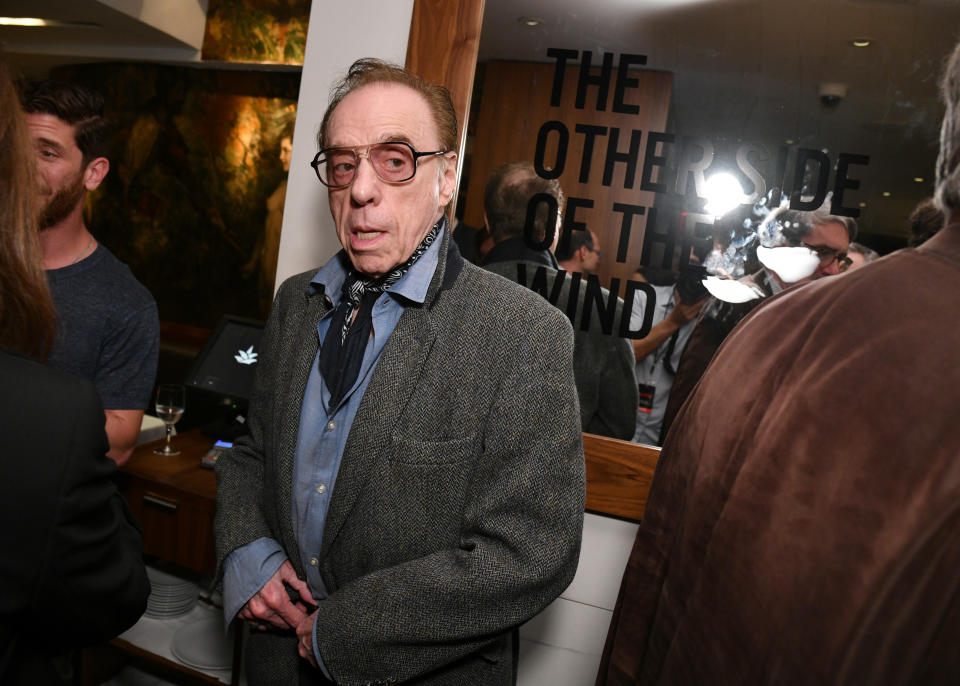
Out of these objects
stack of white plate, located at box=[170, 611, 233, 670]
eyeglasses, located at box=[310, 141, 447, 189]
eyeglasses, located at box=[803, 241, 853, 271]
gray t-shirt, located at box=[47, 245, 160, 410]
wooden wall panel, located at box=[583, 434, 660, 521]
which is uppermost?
eyeglasses, located at box=[310, 141, 447, 189]

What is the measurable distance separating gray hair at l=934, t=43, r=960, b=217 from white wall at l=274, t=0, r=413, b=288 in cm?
139

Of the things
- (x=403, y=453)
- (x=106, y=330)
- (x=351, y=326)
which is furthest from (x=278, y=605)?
(x=106, y=330)

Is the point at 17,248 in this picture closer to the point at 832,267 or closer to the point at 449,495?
the point at 449,495

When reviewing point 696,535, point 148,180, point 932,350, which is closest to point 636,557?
point 696,535

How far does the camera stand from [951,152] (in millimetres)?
556

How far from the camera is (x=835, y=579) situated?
0.52 metres

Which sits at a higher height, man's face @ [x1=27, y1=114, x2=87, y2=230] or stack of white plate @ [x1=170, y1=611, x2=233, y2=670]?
man's face @ [x1=27, y1=114, x2=87, y2=230]

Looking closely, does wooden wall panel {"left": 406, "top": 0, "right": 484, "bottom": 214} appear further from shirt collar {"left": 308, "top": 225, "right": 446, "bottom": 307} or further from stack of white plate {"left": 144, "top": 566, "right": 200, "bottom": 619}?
stack of white plate {"left": 144, "top": 566, "right": 200, "bottom": 619}

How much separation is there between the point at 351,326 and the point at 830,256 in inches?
39.9

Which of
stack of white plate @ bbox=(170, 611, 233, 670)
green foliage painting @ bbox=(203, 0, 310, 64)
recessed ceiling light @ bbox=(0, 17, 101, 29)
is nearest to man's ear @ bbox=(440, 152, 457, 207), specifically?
stack of white plate @ bbox=(170, 611, 233, 670)

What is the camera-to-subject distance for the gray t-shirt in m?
1.56

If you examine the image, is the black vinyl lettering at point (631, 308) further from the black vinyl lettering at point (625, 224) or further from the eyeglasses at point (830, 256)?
the eyeglasses at point (830, 256)

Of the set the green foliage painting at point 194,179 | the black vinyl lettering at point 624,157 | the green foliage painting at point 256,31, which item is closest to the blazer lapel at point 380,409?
the black vinyl lettering at point 624,157

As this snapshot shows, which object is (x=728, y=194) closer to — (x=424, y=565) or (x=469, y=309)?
(x=469, y=309)
